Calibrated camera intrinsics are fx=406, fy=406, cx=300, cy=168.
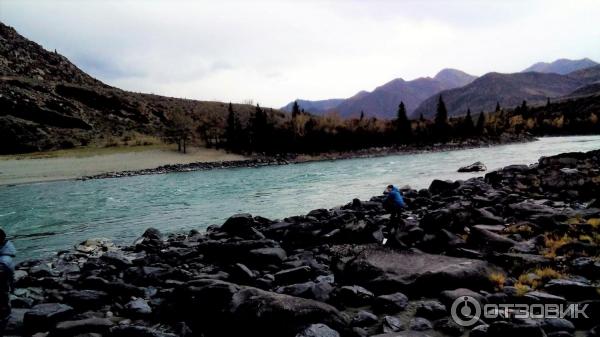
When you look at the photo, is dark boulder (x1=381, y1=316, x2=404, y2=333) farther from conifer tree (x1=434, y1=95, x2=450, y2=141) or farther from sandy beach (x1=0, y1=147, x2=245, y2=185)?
conifer tree (x1=434, y1=95, x2=450, y2=141)

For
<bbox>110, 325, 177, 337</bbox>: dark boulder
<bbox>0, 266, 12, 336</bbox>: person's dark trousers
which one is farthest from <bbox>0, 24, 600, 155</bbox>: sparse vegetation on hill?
<bbox>110, 325, 177, 337</bbox>: dark boulder

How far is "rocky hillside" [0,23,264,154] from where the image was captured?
356 feet

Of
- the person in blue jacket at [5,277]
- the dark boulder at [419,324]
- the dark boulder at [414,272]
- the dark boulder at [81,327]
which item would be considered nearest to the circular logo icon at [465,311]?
the dark boulder at [419,324]

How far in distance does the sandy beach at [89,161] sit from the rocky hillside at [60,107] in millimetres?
12868

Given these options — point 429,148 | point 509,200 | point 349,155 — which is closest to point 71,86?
point 349,155

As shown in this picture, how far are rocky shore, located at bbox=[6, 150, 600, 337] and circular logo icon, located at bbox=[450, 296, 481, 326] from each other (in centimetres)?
16

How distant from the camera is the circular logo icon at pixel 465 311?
8.09 m

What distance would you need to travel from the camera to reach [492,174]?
31.0m

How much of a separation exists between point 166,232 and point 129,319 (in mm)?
13923

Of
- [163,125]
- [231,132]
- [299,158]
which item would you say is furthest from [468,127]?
[163,125]

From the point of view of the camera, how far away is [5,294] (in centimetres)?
963

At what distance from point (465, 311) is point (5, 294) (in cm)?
1049

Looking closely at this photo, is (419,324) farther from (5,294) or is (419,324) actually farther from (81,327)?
(5,294)

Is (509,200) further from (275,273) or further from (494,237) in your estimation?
(275,273)
